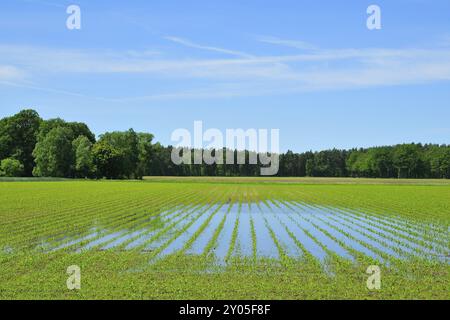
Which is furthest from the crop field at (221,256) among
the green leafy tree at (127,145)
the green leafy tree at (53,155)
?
the green leafy tree at (127,145)

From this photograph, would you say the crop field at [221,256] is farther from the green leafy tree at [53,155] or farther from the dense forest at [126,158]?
the dense forest at [126,158]

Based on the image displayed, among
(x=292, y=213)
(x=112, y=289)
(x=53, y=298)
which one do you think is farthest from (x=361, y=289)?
(x=292, y=213)

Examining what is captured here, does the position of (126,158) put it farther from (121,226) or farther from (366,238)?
(366,238)

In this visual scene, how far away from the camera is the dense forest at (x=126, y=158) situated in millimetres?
104312

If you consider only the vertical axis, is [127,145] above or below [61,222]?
above

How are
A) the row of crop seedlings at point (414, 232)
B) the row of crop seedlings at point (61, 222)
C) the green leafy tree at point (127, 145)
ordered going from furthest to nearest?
the green leafy tree at point (127, 145)
the row of crop seedlings at point (61, 222)
the row of crop seedlings at point (414, 232)

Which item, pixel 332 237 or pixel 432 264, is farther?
pixel 332 237

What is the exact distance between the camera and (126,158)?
119500 mm

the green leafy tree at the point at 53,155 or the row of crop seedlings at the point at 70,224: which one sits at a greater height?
the green leafy tree at the point at 53,155

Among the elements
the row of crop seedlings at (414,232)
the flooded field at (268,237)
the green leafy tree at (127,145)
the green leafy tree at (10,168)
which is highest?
the green leafy tree at (127,145)

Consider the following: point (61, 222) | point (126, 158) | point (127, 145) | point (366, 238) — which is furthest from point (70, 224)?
point (127, 145)

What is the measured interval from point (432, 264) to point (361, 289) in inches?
162
